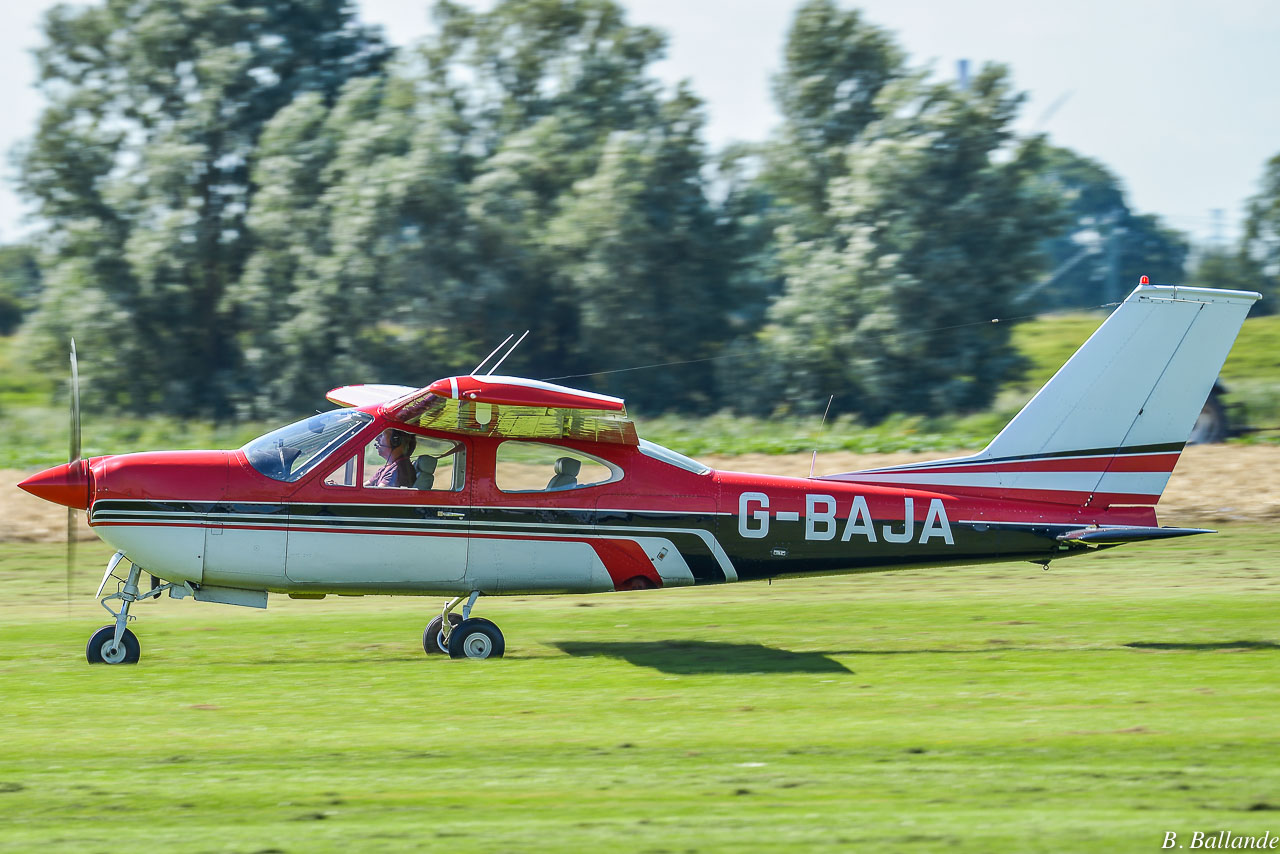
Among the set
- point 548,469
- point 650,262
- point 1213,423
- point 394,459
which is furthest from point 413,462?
point 650,262

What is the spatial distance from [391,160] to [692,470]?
21.0 metres

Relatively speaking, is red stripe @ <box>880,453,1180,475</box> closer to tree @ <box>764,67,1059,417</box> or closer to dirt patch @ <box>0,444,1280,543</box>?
dirt patch @ <box>0,444,1280,543</box>

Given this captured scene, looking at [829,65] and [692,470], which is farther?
[829,65]

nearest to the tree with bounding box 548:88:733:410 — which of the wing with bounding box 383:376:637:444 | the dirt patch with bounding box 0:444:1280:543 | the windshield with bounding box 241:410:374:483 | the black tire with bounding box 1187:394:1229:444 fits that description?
the dirt patch with bounding box 0:444:1280:543

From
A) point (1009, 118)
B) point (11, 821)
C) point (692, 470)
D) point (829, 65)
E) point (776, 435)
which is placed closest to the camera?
point (11, 821)

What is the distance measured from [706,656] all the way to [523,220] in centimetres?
2134

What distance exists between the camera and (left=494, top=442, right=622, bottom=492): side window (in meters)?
10.3

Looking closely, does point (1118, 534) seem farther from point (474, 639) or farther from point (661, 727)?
point (474, 639)

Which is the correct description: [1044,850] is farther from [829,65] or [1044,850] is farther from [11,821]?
[829,65]

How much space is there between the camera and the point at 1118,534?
414 inches

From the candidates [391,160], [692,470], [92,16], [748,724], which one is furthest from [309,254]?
[748,724]

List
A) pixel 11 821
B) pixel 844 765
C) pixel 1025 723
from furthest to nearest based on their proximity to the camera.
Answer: pixel 1025 723
pixel 844 765
pixel 11 821

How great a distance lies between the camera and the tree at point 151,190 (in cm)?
3058

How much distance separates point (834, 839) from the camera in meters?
5.93
